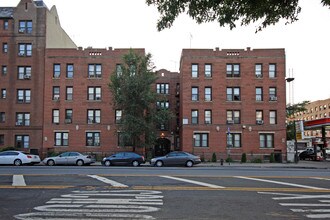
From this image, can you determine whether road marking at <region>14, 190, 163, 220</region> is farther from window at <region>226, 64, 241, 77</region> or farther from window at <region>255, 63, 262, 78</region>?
window at <region>255, 63, 262, 78</region>

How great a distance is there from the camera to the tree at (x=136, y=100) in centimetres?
3644

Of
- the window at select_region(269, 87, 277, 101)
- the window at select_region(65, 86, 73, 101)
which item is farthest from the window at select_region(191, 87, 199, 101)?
the window at select_region(65, 86, 73, 101)

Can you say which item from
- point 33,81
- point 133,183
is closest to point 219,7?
point 133,183

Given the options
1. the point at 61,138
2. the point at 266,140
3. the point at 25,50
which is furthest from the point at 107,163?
the point at 25,50

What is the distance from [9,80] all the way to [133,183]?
34.3 m

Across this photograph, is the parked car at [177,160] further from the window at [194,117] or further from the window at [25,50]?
the window at [25,50]

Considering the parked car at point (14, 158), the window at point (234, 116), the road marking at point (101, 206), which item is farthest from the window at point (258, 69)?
the road marking at point (101, 206)

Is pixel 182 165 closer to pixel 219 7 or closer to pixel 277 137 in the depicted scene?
pixel 277 137

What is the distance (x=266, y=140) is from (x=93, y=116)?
19.9 meters

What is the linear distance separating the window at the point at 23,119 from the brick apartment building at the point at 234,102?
59.4 ft

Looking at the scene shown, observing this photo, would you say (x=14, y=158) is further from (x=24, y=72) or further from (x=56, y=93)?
(x=24, y=72)

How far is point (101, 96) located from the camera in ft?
141

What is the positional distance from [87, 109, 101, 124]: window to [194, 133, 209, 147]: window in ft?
37.2

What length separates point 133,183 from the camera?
561 inches
